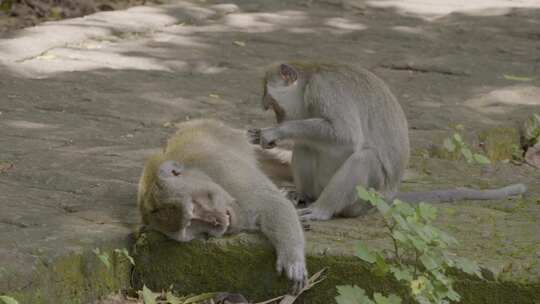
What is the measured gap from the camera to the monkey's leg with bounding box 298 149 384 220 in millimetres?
4988

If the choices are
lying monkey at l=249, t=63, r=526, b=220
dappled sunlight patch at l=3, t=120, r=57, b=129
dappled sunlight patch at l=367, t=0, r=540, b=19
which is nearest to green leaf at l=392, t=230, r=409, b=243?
lying monkey at l=249, t=63, r=526, b=220

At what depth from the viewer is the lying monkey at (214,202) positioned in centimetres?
436

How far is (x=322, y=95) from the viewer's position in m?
5.18

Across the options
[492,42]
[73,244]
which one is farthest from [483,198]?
[492,42]

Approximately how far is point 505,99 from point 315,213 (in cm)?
329

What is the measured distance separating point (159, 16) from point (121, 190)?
4.99 m

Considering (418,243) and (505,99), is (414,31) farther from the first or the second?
(418,243)

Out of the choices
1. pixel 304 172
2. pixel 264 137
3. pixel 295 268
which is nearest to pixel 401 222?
pixel 295 268

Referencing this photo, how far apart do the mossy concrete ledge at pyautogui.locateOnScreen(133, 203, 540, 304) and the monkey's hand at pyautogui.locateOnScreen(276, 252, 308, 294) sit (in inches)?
2.9

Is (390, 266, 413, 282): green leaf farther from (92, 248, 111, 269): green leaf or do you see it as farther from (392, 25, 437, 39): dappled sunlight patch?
(392, 25, 437, 39): dappled sunlight patch

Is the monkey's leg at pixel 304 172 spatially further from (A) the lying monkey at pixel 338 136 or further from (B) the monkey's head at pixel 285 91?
(B) the monkey's head at pixel 285 91

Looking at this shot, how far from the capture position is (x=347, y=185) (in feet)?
16.5

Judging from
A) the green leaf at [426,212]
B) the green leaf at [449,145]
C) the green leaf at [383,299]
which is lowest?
the green leaf at [449,145]

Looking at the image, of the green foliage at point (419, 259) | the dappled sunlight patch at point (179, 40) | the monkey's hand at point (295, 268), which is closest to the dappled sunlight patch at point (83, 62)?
the dappled sunlight patch at point (179, 40)
